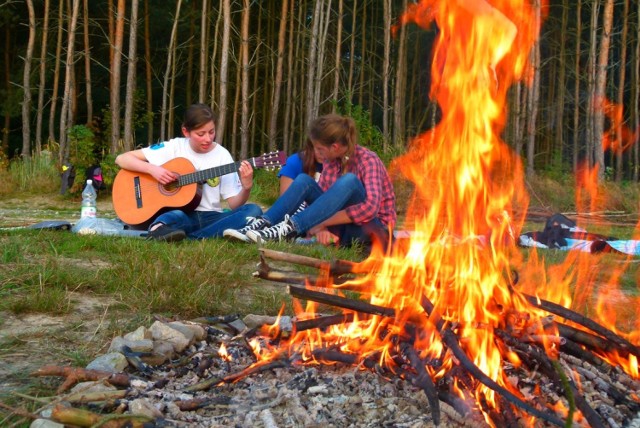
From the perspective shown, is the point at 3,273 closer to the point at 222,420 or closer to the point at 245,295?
the point at 245,295

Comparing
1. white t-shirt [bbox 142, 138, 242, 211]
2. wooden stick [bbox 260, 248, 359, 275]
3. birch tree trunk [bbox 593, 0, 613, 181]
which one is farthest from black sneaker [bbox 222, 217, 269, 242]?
birch tree trunk [bbox 593, 0, 613, 181]

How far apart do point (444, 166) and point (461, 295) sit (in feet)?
1.82

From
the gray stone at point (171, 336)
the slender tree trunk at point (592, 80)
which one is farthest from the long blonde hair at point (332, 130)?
the slender tree trunk at point (592, 80)

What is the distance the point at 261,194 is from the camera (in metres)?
10.1

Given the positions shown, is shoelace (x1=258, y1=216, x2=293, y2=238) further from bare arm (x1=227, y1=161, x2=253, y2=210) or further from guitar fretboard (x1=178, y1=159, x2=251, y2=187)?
guitar fretboard (x1=178, y1=159, x2=251, y2=187)

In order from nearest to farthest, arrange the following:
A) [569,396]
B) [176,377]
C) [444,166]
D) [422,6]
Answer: [569,396] → [176,377] → [444,166] → [422,6]

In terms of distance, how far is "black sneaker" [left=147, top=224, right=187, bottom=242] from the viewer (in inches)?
194

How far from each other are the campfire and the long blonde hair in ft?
7.73

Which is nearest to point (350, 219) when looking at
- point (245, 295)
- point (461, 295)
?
point (245, 295)

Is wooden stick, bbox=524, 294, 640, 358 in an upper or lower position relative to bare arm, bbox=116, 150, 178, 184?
lower

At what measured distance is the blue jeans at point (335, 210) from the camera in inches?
208

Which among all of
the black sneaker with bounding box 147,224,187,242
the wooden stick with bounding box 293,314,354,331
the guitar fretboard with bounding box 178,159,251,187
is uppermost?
the guitar fretboard with bounding box 178,159,251,187

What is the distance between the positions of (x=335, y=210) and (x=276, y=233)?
1.73 feet

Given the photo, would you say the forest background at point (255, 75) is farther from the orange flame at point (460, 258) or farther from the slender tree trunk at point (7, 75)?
the orange flame at point (460, 258)
